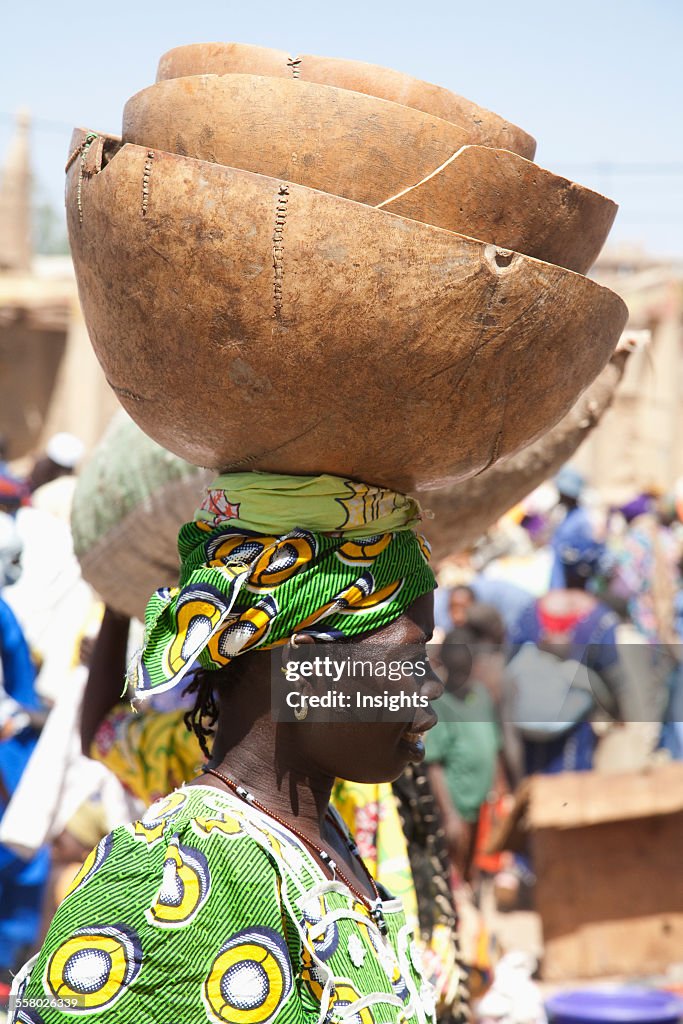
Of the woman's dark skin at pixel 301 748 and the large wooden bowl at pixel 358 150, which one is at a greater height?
the large wooden bowl at pixel 358 150

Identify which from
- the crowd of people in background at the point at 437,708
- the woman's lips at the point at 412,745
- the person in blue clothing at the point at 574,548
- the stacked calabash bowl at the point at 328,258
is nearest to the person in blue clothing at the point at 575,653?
the crowd of people in background at the point at 437,708

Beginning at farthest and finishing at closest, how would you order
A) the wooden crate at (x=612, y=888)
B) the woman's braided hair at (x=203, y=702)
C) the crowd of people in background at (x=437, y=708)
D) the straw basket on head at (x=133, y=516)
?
the wooden crate at (x=612, y=888)
the crowd of people in background at (x=437, y=708)
the straw basket on head at (x=133, y=516)
the woman's braided hair at (x=203, y=702)

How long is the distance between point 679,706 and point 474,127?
202 inches

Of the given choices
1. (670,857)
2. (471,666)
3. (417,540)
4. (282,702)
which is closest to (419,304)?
(417,540)

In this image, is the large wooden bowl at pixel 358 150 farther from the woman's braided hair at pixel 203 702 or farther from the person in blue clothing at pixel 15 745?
the person in blue clothing at pixel 15 745

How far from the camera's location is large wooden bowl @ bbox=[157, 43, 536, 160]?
163 centimetres

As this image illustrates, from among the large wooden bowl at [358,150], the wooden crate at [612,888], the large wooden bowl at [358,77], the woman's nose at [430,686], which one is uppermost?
the large wooden bowl at [358,77]

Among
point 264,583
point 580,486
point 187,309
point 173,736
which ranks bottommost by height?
point 580,486

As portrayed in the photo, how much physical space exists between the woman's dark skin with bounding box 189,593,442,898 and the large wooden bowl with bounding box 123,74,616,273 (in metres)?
0.60

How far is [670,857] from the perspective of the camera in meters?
5.36

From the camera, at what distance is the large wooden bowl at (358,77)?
163cm

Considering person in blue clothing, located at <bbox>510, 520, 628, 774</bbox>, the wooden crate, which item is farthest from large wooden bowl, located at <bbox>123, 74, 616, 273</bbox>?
person in blue clothing, located at <bbox>510, 520, 628, 774</bbox>

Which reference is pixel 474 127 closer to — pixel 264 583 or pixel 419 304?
pixel 419 304

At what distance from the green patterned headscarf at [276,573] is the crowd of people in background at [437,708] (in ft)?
1.63
